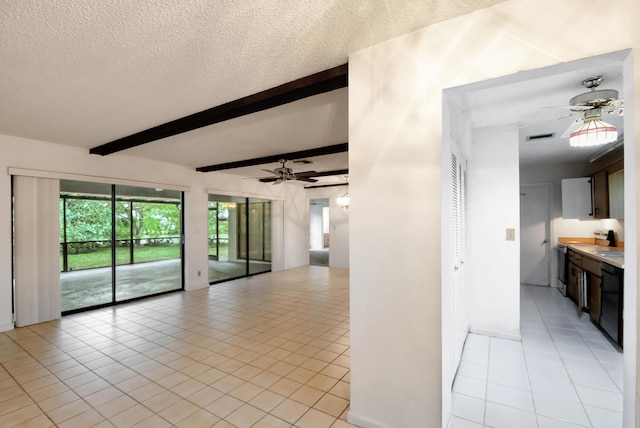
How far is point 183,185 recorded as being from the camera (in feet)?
18.6

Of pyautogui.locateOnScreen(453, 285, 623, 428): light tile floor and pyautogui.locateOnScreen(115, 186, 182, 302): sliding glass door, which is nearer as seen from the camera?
pyautogui.locateOnScreen(453, 285, 623, 428): light tile floor

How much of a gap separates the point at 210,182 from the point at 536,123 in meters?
5.70

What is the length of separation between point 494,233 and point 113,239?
563cm

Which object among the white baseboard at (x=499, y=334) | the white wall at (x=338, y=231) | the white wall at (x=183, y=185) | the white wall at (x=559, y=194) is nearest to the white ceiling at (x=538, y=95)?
the white wall at (x=559, y=194)

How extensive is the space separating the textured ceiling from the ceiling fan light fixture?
1596 millimetres

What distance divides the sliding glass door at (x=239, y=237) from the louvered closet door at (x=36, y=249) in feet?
10.5

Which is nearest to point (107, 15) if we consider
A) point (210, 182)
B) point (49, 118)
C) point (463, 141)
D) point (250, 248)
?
point (49, 118)

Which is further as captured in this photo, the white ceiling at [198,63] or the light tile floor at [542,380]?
the light tile floor at [542,380]

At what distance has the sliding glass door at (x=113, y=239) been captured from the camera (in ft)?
16.4

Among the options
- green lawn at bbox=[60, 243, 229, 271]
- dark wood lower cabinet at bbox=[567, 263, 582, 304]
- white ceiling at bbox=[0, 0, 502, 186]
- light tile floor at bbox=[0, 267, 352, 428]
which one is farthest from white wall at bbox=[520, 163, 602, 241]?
green lawn at bbox=[60, 243, 229, 271]

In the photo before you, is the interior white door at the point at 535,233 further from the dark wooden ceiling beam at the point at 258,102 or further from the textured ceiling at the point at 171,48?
the dark wooden ceiling beam at the point at 258,102

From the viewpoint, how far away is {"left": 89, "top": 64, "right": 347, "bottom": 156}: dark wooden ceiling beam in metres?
2.11

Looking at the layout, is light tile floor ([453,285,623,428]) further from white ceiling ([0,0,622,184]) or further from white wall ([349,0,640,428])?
white ceiling ([0,0,622,184])

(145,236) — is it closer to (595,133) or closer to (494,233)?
(494,233)
